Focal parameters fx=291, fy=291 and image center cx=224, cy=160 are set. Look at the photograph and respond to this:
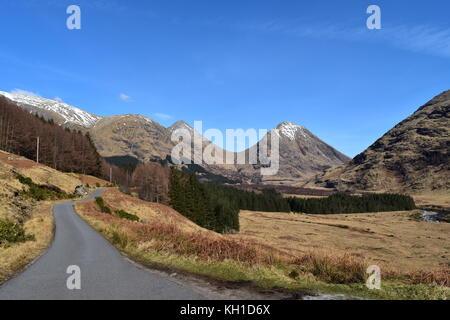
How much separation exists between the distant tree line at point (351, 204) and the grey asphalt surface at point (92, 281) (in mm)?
173619

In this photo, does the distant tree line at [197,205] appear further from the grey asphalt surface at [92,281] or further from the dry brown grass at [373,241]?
the grey asphalt surface at [92,281]

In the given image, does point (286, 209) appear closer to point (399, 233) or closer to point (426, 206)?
point (399, 233)

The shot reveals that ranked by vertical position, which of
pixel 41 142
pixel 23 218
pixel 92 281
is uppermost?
pixel 41 142

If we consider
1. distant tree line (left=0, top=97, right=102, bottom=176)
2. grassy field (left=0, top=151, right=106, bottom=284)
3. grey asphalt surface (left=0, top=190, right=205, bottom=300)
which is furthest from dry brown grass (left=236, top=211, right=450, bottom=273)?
distant tree line (left=0, top=97, right=102, bottom=176)

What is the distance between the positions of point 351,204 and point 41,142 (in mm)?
171772

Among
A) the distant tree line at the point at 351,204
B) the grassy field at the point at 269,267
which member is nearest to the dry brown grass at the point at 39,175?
the grassy field at the point at 269,267

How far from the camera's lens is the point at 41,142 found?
88.0 m

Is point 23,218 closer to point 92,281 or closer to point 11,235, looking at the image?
point 11,235

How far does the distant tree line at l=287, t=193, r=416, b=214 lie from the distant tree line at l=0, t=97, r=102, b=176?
412 ft

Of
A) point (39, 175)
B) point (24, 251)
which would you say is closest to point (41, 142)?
point (39, 175)

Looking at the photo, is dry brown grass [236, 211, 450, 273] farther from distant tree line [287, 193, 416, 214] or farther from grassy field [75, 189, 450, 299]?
distant tree line [287, 193, 416, 214]

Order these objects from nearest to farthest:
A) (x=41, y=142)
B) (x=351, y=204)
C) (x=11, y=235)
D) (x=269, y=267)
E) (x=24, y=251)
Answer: (x=269, y=267) → (x=24, y=251) → (x=11, y=235) → (x=41, y=142) → (x=351, y=204)
